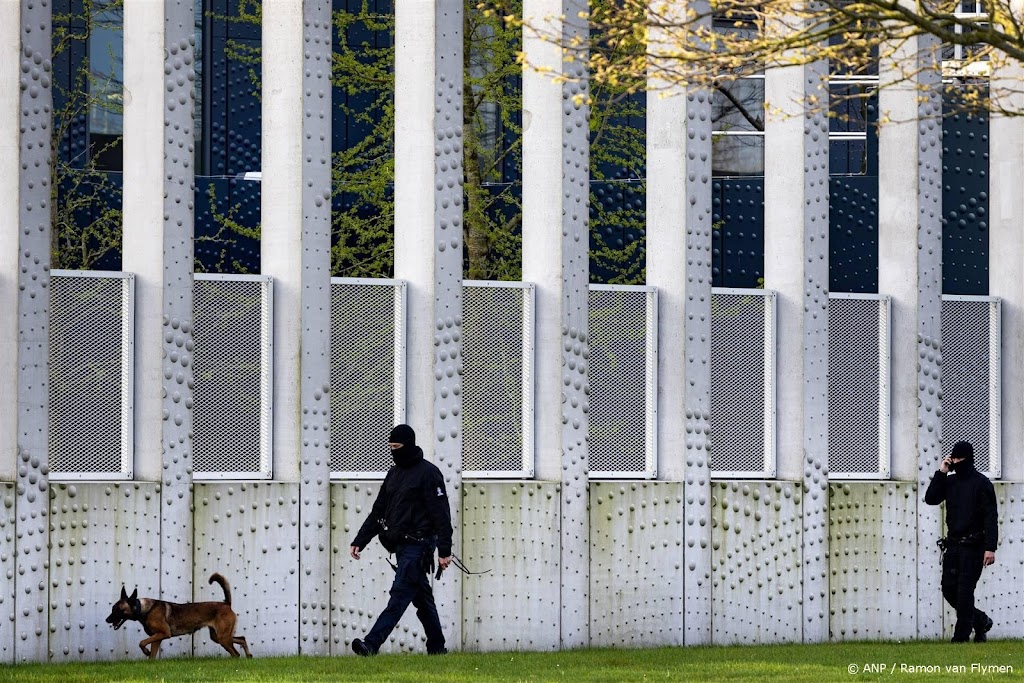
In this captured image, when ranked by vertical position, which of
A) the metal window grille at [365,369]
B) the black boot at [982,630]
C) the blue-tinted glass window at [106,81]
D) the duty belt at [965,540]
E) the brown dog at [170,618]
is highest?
the blue-tinted glass window at [106,81]

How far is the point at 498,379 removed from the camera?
15.9m

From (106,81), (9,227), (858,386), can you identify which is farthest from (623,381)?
(106,81)

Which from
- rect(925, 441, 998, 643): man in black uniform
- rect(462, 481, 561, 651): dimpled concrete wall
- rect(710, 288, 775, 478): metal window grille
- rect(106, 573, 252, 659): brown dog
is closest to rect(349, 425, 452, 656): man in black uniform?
rect(106, 573, 252, 659): brown dog

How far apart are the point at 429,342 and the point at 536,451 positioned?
4.56ft

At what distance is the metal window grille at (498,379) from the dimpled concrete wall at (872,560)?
316 cm

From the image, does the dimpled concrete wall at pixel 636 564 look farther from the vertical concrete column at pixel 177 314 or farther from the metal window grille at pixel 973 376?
the vertical concrete column at pixel 177 314

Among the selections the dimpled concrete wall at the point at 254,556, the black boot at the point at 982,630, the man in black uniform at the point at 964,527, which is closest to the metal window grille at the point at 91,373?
the dimpled concrete wall at the point at 254,556

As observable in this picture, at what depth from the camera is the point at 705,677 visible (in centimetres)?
1274

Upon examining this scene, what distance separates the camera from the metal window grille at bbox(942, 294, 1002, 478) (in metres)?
17.9

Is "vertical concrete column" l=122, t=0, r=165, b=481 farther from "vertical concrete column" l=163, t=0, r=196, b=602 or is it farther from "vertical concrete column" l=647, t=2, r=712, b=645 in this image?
"vertical concrete column" l=647, t=2, r=712, b=645

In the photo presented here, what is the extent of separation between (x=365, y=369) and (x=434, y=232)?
1311 mm

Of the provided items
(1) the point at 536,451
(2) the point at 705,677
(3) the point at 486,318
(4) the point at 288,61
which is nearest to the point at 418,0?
(4) the point at 288,61

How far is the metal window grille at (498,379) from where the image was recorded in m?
15.8

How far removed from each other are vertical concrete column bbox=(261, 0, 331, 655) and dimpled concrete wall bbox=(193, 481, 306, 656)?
115 millimetres
